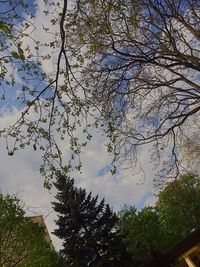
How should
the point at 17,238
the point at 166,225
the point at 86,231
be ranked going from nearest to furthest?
the point at 17,238 < the point at 86,231 < the point at 166,225

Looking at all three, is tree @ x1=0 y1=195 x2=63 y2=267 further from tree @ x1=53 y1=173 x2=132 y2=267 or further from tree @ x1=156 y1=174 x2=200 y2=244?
tree @ x1=156 y1=174 x2=200 y2=244

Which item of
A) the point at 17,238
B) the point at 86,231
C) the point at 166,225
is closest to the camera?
the point at 17,238

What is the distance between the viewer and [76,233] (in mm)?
31734

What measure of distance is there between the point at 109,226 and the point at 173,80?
2191 cm

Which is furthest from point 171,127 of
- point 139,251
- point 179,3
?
point 139,251

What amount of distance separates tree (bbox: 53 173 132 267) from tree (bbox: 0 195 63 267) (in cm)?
824

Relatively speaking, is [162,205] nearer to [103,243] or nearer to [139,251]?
[139,251]

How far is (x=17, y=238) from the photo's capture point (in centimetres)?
2080

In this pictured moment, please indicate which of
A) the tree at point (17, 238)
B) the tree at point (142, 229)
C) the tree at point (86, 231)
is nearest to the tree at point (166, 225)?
the tree at point (142, 229)

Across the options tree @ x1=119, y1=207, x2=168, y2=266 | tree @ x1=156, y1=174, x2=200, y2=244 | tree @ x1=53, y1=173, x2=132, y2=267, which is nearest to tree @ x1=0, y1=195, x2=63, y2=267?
tree @ x1=53, y1=173, x2=132, y2=267

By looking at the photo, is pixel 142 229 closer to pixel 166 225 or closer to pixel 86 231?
pixel 166 225

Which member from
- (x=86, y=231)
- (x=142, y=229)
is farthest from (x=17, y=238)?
(x=142, y=229)

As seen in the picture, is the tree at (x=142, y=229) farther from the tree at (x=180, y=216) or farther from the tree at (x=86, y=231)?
the tree at (x=86, y=231)

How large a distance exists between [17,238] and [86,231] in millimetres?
11867
